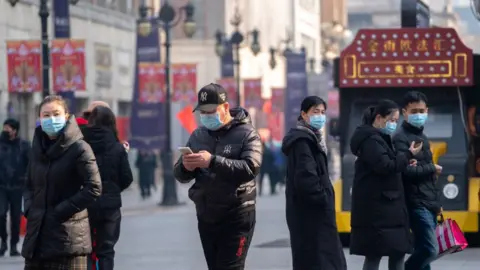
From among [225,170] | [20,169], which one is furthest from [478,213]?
[225,170]

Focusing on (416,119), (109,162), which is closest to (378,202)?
(416,119)

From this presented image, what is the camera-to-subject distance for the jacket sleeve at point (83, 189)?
10.8 m

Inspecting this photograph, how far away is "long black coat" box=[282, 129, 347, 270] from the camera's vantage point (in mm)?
12062

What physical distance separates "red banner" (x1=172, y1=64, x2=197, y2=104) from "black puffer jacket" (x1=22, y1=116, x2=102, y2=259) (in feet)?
104

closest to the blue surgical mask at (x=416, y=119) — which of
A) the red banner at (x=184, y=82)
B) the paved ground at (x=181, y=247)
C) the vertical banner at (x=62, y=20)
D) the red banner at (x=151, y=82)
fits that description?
the paved ground at (x=181, y=247)

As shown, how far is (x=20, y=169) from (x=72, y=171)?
10.1 meters

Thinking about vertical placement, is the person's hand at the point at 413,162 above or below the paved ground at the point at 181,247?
above

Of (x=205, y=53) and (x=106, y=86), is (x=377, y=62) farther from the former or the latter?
(x=205, y=53)

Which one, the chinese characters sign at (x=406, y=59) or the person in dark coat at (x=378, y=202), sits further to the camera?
the chinese characters sign at (x=406, y=59)

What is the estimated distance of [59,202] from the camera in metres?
10.9

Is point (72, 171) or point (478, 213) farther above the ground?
point (72, 171)

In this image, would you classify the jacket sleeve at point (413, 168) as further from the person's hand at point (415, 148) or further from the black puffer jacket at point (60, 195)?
the black puffer jacket at point (60, 195)

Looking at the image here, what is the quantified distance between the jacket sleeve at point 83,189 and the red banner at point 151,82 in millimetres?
29004

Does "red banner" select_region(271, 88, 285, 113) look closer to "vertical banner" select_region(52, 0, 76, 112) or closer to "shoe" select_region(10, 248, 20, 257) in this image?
"vertical banner" select_region(52, 0, 76, 112)
